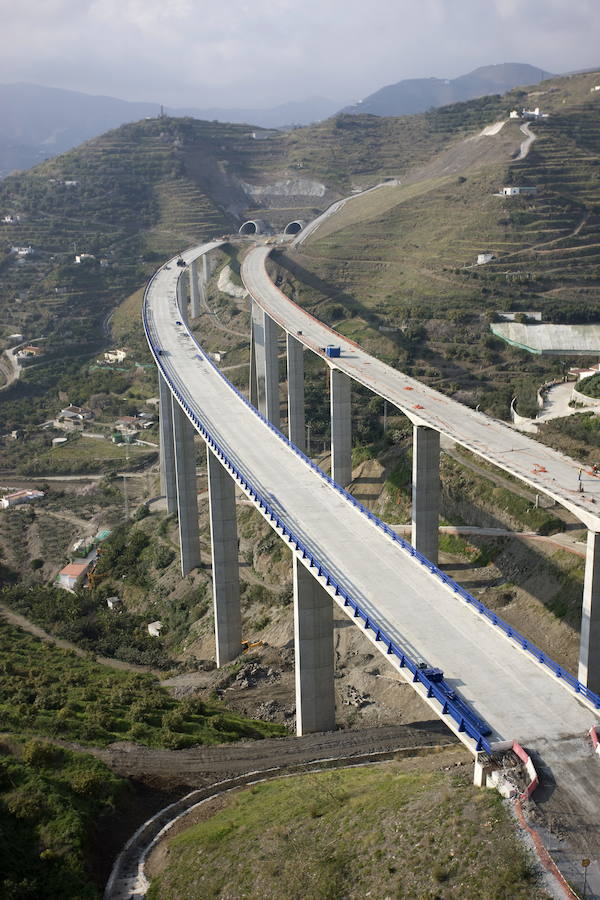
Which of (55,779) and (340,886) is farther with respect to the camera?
(55,779)

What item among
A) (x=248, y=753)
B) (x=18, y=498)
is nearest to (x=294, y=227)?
(x=18, y=498)

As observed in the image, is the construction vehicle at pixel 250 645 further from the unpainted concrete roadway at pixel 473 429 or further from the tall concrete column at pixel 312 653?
the unpainted concrete roadway at pixel 473 429

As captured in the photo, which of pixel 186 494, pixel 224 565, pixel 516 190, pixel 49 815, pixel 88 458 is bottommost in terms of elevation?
pixel 88 458

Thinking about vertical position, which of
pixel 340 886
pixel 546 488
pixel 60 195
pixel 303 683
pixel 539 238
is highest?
pixel 60 195

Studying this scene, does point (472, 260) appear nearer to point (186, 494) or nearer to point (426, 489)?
point (186, 494)

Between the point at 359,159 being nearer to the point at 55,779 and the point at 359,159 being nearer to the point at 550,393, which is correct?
the point at 550,393

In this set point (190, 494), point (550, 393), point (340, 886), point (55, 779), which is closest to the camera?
point (340, 886)

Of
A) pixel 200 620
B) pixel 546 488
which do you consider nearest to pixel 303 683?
pixel 546 488
